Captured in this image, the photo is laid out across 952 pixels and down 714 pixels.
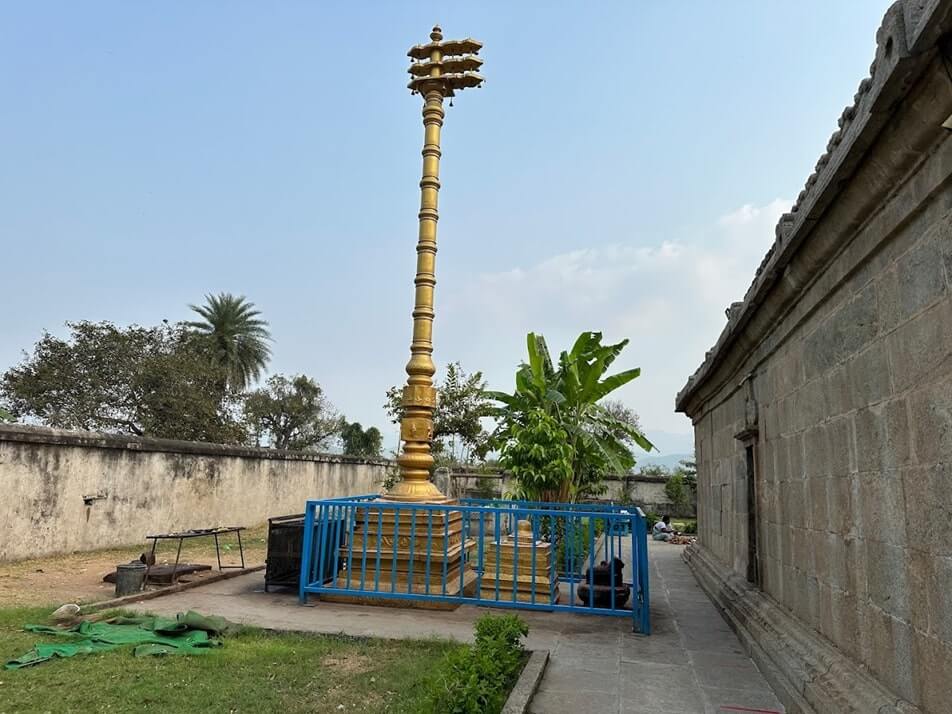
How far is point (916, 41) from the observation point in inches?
80.6

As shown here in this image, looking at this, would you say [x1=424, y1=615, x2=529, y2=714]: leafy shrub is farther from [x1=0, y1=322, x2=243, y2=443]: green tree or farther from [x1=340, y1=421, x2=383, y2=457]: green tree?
[x1=340, y1=421, x2=383, y2=457]: green tree

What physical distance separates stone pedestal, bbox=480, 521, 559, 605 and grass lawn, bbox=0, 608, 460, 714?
60.7 inches

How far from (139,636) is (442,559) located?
284 centimetres

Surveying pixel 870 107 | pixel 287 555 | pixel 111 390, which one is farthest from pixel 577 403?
pixel 111 390

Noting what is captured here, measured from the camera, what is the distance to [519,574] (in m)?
6.50

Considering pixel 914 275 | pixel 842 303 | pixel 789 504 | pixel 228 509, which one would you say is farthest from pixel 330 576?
pixel 228 509

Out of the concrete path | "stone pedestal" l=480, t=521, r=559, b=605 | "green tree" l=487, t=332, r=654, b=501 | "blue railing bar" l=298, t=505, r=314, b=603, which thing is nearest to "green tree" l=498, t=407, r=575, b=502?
"green tree" l=487, t=332, r=654, b=501

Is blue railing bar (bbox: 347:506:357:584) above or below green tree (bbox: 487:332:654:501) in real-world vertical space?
below

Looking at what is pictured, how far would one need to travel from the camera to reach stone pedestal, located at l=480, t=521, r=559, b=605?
631 cm

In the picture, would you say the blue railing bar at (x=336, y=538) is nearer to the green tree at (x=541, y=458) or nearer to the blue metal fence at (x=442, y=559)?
the blue metal fence at (x=442, y=559)

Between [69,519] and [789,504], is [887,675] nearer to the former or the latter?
[789,504]

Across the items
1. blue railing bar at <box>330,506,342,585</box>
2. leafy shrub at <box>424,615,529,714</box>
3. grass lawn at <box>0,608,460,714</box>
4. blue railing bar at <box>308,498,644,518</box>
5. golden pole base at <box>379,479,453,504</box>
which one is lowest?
grass lawn at <box>0,608,460,714</box>

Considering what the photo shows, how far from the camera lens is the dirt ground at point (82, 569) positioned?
22.8ft

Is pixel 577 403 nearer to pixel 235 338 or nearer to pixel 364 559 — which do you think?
pixel 364 559
